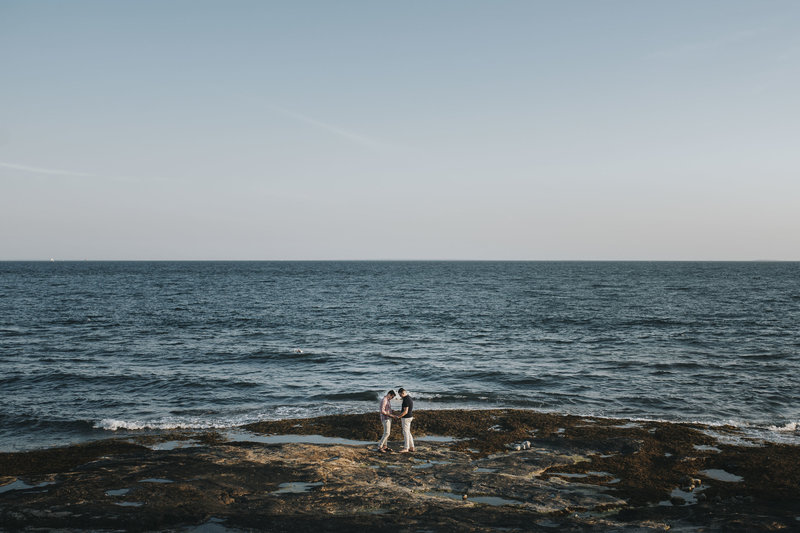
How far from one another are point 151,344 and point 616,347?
1441 inches

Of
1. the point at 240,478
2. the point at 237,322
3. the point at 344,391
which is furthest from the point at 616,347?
the point at 237,322

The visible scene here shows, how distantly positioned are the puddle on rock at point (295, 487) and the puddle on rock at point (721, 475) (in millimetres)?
11868

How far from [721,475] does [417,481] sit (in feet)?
30.9

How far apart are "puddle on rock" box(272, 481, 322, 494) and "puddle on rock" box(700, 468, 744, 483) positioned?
A: 1187 centimetres

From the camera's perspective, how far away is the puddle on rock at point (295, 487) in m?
13.5

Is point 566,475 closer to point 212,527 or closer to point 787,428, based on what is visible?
point 212,527

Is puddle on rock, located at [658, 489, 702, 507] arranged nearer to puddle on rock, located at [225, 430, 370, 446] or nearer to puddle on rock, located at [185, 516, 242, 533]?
puddle on rock, located at [225, 430, 370, 446]

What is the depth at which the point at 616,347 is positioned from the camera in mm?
38625

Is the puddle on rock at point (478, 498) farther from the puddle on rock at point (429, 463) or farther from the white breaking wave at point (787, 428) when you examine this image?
the white breaking wave at point (787, 428)

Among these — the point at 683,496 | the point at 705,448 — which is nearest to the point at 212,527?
the point at 683,496

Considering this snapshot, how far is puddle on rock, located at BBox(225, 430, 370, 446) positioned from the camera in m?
18.6

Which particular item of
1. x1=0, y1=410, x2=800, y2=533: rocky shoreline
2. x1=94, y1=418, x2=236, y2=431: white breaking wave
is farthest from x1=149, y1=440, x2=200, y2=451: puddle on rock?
x1=94, y1=418, x2=236, y2=431: white breaking wave

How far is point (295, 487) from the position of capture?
45.2ft

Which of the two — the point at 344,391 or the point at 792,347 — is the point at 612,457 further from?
the point at 792,347
